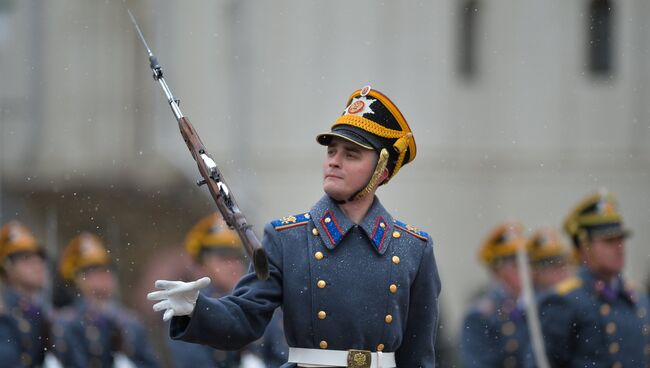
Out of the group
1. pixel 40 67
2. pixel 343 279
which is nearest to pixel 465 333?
→ pixel 343 279

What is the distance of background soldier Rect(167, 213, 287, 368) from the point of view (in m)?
11.2

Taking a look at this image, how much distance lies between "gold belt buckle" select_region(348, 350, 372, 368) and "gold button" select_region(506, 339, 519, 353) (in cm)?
631

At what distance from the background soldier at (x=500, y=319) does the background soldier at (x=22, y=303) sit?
3.05 m

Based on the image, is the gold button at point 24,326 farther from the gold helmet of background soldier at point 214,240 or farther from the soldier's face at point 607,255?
the soldier's face at point 607,255

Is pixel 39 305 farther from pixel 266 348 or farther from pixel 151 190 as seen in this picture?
pixel 151 190

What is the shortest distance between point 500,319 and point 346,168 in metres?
6.72

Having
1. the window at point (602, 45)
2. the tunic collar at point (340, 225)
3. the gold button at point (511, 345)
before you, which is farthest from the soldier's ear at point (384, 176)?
the window at point (602, 45)

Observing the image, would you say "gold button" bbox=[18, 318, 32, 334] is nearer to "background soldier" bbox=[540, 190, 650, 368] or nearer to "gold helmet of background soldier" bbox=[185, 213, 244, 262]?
"gold helmet of background soldier" bbox=[185, 213, 244, 262]

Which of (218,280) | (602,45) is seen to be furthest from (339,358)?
(602,45)

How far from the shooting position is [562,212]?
27.7 metres

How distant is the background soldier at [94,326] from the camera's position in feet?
42.8

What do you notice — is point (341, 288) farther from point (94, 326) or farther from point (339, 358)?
point (94, 326)

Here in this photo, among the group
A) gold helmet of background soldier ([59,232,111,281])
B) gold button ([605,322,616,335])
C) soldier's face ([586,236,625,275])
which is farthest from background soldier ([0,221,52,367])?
gold button ([605,322,616,335])

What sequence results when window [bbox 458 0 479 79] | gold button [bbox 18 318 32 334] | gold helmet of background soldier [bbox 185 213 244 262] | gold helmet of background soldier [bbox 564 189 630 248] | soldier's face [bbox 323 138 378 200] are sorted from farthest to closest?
window [bbox 458 0 479 79] < gold helmet of background soldier [bbox 185 213 244 262] < gold button [bbox 18 318 32 334] < gold helmet of background soldier [bbox 564 189 630 248] < soldier's face [bbox 323 138 378 200]
